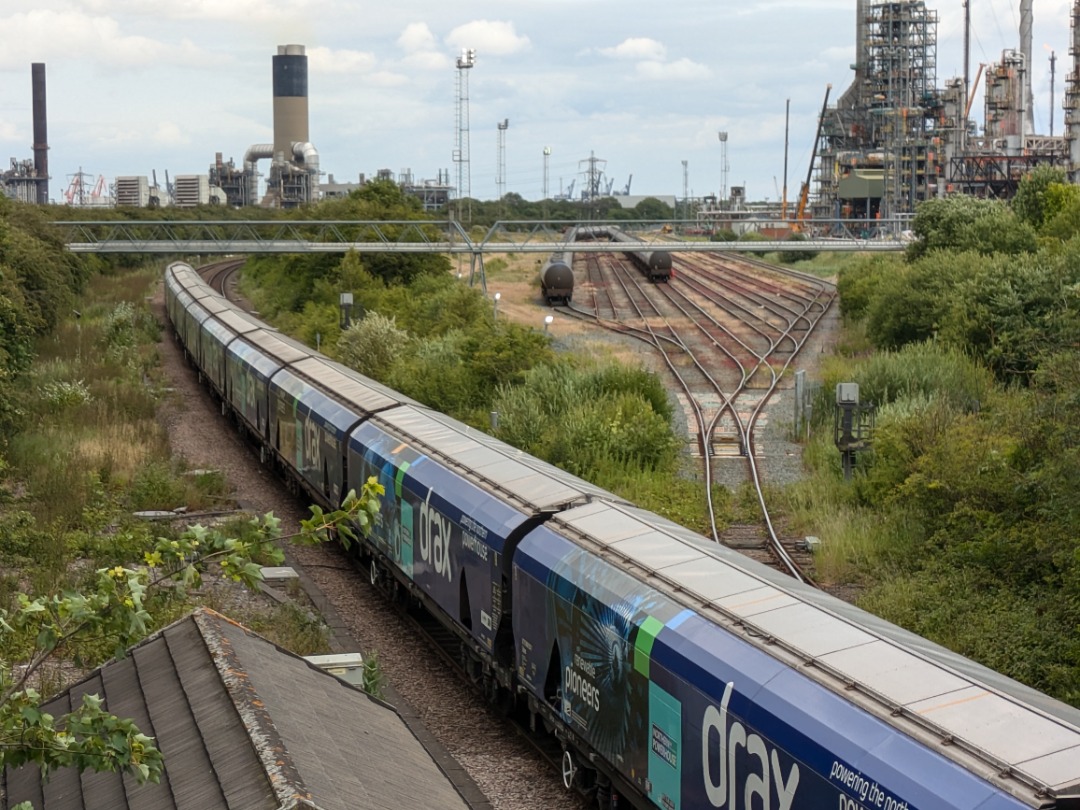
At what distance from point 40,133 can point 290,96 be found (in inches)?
1574

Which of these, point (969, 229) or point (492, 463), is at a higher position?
point (969, 229)

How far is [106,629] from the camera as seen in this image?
6.11 meters

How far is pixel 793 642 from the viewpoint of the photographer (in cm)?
870

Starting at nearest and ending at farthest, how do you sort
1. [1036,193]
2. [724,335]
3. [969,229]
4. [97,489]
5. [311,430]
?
[97,489], [311,430], [969,229], [724,335], [1036,193]

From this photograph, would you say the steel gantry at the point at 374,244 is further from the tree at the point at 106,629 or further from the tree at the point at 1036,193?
the tree at the point at 106,629

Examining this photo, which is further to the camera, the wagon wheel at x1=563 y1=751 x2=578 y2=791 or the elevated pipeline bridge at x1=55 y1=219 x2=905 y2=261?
the elevated pipeline bridge at x1=55 y1=219 x2=905 y2=261

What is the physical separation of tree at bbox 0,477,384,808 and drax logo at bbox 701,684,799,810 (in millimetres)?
3140

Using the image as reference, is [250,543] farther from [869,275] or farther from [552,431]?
[869,275]

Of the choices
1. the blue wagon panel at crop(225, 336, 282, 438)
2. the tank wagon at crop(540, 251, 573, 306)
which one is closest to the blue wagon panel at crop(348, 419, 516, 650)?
the blue wagon panel at crop(225, 336, 282, 438)

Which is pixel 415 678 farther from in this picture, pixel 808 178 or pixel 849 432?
pixel 808 178

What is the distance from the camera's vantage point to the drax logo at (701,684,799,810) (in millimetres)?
7988

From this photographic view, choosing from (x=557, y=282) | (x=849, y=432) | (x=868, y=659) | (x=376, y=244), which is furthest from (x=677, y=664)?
(x=557, y=282)

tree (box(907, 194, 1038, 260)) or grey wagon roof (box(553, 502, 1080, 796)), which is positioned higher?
tree (box(907, 194, 1038, 260))

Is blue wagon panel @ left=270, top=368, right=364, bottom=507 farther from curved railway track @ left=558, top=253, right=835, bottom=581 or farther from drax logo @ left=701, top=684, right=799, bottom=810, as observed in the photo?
drax logo @ left=701, top=684, right=799, bottom=810
